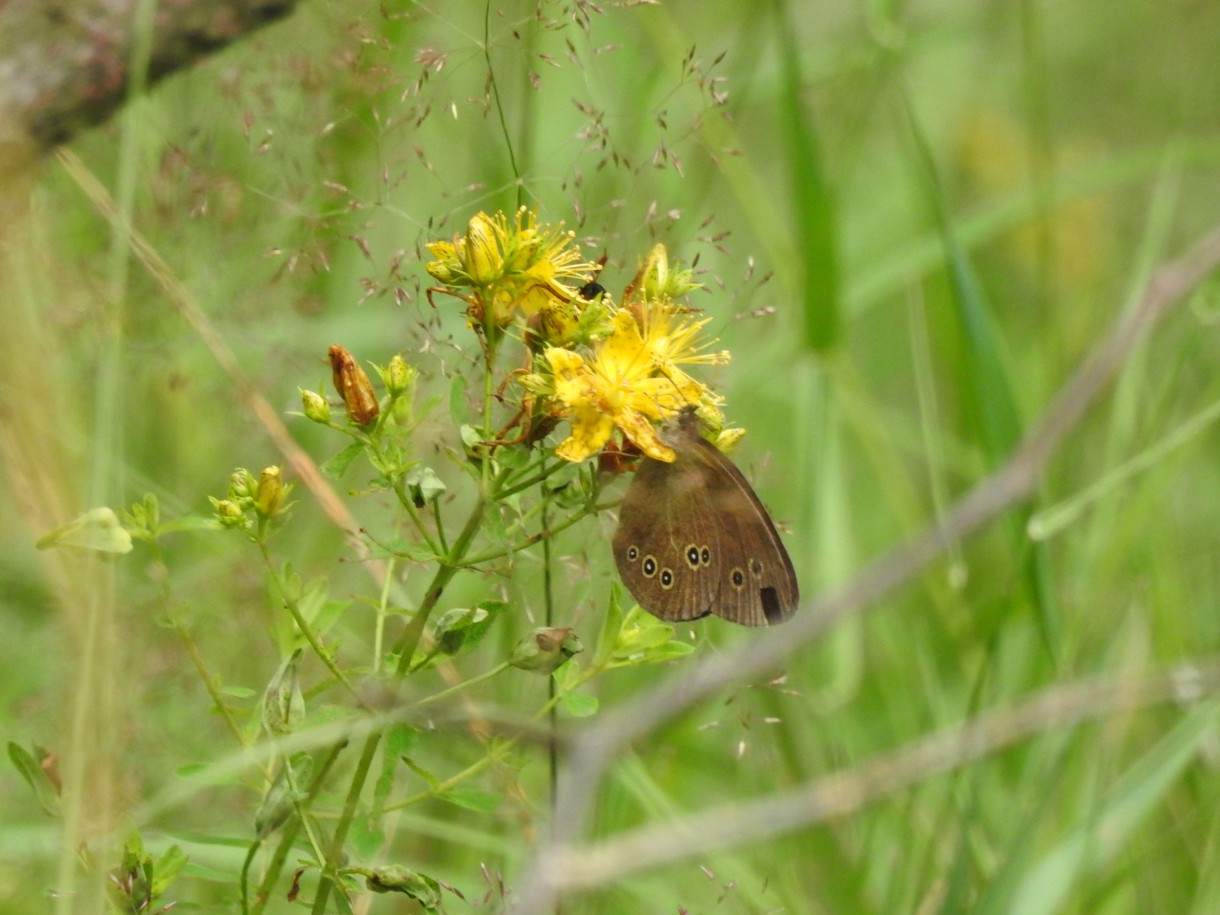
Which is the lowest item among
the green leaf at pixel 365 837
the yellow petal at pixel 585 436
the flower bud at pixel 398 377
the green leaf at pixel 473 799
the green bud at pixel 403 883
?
the green bud at pixel 403 883

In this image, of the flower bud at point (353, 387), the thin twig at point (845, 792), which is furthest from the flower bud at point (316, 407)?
the thin twig at point (845, 792)

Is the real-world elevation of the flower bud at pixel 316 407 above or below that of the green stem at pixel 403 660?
above

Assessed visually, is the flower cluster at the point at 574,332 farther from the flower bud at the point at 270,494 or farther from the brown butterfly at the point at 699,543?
the flower bud at the point at 270,494

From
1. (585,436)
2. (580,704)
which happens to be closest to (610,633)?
(580,704)

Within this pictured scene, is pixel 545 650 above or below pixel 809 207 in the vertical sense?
below

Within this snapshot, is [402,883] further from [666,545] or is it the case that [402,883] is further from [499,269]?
[499,269]

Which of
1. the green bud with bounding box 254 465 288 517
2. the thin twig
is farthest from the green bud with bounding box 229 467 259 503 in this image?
the thin twig

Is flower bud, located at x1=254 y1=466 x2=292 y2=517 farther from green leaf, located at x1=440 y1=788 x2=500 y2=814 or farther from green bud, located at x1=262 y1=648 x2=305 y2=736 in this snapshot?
green leaf, located at x1=440 y1=788 x2=500 y2=814
